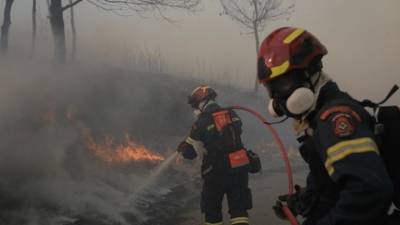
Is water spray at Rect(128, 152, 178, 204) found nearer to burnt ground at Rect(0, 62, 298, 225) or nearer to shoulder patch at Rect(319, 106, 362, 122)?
burnt ground at Rect(0, 62, 298, 225)

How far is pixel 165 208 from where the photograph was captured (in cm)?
809

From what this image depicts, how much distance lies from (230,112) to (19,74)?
5.60 meters

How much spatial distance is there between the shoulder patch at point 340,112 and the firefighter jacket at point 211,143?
3913 mm

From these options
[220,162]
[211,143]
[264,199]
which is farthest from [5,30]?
[220,162]

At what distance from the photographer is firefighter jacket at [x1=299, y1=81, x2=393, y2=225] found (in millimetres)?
2139

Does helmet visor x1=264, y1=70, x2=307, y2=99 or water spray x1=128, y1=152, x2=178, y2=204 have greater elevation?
water spray x1=128, y1=152, x2=178, y2=204

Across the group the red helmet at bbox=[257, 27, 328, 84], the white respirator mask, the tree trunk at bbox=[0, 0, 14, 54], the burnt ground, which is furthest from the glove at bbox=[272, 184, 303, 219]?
the tree trunk at bbox=[0, 0, 14, 54]

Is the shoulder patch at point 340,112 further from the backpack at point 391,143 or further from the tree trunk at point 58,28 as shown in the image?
the tree trunk at point 58,28

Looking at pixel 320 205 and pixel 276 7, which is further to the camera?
pixel 276 7

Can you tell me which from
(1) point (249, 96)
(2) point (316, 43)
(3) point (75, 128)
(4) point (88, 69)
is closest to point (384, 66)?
(1) point (249, 96)

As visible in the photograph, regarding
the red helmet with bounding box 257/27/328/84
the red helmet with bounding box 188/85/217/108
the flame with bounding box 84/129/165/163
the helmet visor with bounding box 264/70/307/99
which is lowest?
the helmet visor with bounding box 264/70/307/99

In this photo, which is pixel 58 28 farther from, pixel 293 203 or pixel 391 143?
pixel 391 143

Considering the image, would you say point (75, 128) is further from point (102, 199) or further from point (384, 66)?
point (384, 66)

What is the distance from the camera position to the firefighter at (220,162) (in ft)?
20.3
